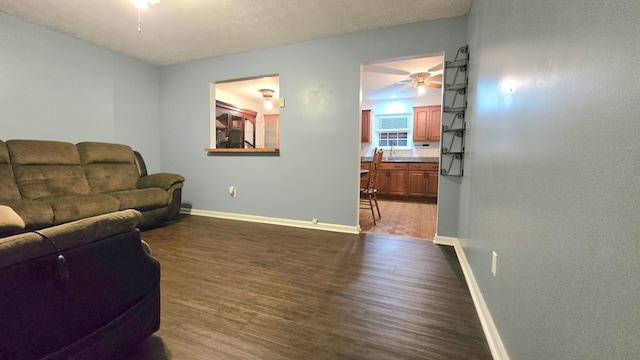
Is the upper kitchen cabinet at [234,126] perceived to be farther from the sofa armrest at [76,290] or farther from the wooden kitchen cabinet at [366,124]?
the sofa armrest at [76,290]

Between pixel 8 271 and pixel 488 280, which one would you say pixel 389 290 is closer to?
pixel 488 280

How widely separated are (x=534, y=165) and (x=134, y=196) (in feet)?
12.1

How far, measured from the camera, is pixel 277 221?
12.0ft

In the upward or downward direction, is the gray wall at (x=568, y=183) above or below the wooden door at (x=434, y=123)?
below

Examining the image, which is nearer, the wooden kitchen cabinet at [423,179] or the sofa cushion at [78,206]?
the sofa cushion at [78,206]

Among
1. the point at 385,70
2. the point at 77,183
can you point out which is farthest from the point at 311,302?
the point at 385,70

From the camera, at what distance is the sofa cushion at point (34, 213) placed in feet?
7.49

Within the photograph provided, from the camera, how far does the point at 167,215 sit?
345cm

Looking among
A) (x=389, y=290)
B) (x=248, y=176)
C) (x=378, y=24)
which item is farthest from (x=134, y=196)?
(x=378, y=24)

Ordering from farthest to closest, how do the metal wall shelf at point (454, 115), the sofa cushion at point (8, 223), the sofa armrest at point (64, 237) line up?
the metal wall shelf at point (454, 115), the sofa cushion at point (8, 223), the sofa armrest at point (64, 237)

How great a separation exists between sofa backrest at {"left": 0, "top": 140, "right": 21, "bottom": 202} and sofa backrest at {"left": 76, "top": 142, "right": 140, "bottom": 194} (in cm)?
63

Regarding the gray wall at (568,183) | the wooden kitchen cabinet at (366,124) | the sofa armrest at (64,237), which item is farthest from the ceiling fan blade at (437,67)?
the sofa armrest at (64,237)

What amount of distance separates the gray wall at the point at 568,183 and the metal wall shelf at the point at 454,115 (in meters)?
1.47

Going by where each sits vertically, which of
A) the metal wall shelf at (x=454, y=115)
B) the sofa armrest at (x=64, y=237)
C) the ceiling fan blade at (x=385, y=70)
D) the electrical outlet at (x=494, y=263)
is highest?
the ceiling fan blade at (x=385, y=70)
